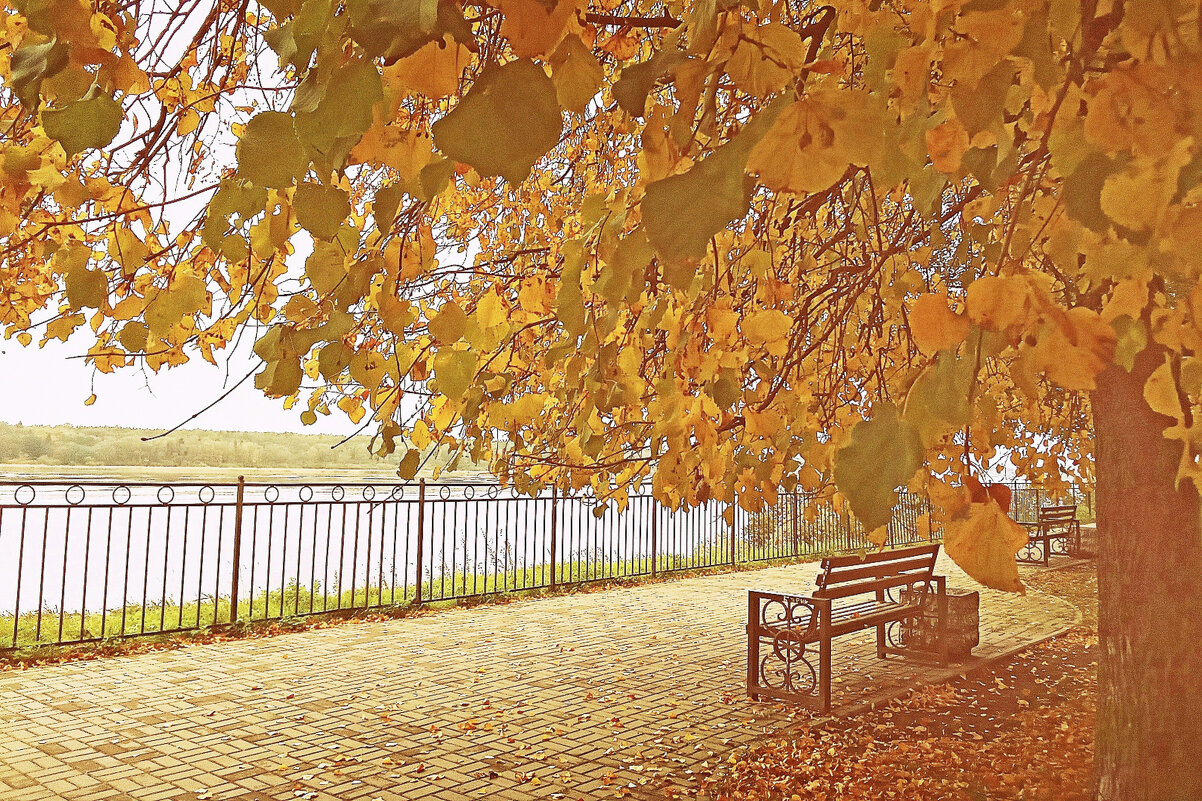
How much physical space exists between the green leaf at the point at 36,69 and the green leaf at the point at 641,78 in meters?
0.61

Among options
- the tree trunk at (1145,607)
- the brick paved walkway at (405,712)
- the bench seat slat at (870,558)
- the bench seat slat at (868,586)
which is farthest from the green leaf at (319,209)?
the bench seat slat at (870,558)

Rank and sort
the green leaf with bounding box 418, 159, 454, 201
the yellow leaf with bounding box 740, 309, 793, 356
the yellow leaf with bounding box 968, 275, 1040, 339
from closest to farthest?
the yellow leaf with bounding box 968, 275, 1040, 339, the green leaf with bounding box 418, 159, 454, 201, the yellow leaf with bounding box 740, 309, 793, 356

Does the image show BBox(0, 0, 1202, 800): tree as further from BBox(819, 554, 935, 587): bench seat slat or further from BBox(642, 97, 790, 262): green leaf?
BBox(819, 554, 935, 587): bench seat slat

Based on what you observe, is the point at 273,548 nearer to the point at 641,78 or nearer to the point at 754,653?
the point at 754,653

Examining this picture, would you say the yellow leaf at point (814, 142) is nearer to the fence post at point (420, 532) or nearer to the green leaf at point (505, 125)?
the green leaf at point (505, 125)

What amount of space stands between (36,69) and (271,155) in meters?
0.33

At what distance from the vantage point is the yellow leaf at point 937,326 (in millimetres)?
868

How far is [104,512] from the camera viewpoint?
6.77 meters

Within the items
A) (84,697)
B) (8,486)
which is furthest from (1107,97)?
(8,486)

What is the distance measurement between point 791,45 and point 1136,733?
3157mm

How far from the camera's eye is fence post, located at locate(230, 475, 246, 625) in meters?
6.92

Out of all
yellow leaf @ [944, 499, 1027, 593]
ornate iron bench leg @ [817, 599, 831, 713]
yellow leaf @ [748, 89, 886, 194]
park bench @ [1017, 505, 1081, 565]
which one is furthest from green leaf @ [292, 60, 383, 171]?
park bench @ [1017, 505, 1081, 565]

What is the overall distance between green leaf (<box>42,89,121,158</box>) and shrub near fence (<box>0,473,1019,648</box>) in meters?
4.11

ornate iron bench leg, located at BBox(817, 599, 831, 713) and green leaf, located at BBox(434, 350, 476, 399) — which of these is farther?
ornate iron bench leg, located at BBox(817, 599, 831, 713)
